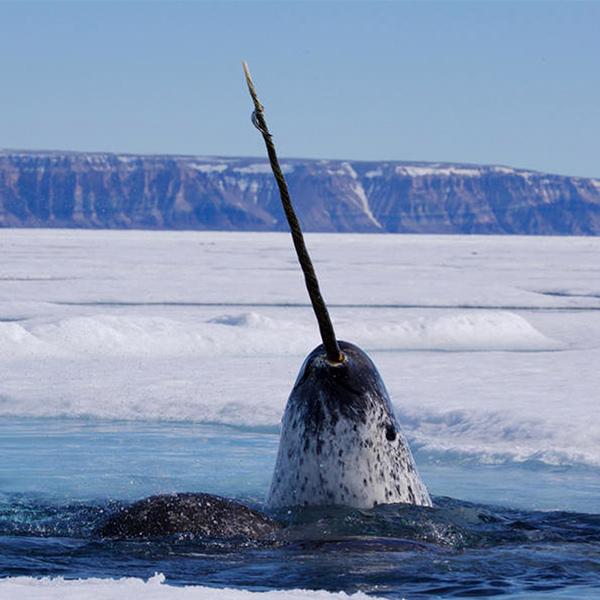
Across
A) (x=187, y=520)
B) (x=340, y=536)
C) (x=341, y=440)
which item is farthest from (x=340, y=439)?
(x=187, y=520)

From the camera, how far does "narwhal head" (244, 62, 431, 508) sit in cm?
429

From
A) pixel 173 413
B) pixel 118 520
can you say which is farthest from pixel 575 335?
pixel 118 520

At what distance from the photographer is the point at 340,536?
4066 millimetres

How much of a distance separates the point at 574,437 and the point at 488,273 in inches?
1003

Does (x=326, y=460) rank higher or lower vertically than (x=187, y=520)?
higher

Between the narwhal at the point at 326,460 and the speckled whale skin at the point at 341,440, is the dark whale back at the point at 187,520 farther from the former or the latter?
the speckled whale skin at the point at 341,440

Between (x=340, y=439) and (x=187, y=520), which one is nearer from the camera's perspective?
(x=187, y=520)

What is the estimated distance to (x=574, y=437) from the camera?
23.1ft

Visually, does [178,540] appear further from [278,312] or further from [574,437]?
[278,312]

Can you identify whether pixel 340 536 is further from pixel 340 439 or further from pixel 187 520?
pixel 187 520

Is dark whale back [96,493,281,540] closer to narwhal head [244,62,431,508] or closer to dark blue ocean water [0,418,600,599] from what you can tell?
dark blue ocean water [0,418,600,599]

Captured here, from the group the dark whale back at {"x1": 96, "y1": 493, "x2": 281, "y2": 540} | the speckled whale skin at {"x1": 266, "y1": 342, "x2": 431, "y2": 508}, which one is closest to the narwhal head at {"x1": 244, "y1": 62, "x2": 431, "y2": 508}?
the speckled whale skin at {"x1": 266, "y1": 342, "x2": 431, "y2": 508}

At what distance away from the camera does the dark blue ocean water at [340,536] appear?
3.72 m

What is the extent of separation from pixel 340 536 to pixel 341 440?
380 millimetres
